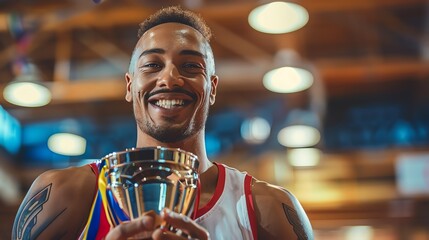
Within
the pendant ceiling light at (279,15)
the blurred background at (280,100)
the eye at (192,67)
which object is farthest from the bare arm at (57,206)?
the blurred background at (280,100)

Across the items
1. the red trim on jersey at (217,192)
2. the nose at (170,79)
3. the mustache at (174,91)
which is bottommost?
the red trim on jersey at (217,192)

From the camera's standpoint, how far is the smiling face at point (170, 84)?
8.18 feet

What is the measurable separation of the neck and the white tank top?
79 millimetres

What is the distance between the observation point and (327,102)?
31.4 feet

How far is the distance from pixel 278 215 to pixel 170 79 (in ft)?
1.84

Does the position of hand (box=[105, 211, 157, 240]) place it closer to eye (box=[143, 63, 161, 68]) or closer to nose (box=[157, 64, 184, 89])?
nose (box=[157, 64, 184, 89])

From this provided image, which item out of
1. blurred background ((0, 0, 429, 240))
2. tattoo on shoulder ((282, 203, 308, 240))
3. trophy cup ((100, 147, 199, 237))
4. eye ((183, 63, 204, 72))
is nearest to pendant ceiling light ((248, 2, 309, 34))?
blurred background ((0, 0, 429, 240))

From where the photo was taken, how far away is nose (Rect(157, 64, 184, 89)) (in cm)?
248

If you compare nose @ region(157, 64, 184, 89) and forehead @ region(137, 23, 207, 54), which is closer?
nose @ region(157, 64, 184, 89)

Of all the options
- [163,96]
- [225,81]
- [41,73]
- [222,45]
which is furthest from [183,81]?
[41,73]

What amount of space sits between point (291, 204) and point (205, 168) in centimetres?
32

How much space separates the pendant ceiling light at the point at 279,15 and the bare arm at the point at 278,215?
125 inches

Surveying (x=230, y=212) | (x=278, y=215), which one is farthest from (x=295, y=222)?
(x=230, y=212)

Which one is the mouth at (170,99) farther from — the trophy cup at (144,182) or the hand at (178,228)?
the hand at (178,228)
